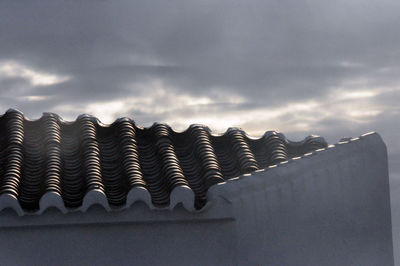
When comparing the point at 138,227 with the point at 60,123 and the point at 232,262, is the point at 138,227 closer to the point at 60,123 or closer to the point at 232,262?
the point at 232,262

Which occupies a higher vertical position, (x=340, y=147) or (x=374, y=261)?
(x=340, y=147)

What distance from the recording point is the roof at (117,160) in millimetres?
9844

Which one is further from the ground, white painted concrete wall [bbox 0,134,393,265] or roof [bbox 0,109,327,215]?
roof [bbox 0,109,327,215]

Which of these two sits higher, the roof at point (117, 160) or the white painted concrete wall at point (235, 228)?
the roof at point (117, 160)

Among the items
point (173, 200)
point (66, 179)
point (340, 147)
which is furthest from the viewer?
point (340, 147)

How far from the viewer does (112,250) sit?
10.1 meters

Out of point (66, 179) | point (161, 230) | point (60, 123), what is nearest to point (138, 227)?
point (161, 230)

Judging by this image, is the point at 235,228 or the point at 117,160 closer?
the point at 235,228

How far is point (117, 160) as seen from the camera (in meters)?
11.2

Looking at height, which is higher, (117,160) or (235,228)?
(117,160)

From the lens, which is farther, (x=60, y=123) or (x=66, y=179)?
(x=60, y=123)

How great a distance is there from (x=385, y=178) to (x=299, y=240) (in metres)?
2.00

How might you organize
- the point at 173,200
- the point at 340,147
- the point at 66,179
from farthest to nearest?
1. the point at 340,147
2. the point at 66,179
3. the point at 173,200

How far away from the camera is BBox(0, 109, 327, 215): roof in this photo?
9844 mm
